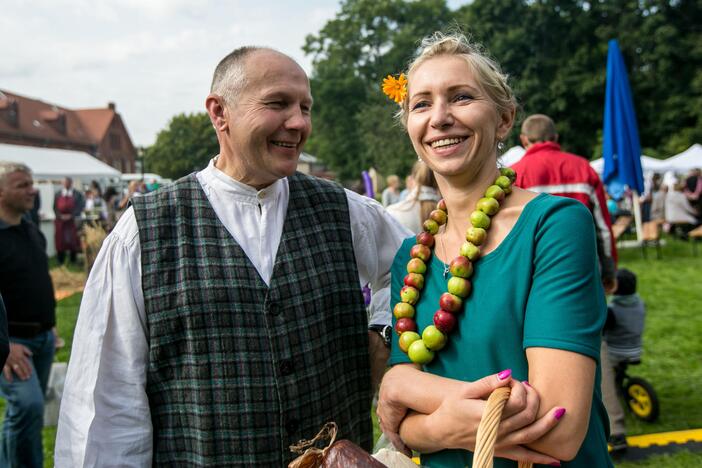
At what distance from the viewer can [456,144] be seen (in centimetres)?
152

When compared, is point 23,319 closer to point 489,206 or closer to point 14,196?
point 14,196

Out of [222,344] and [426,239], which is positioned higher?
→ [426,239]

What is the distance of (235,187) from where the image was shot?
6.78ft

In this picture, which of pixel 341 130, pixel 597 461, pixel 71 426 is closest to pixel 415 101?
pixel 597 461

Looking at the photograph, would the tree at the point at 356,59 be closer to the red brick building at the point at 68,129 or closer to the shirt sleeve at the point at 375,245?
the red brick building at the point at 68,129

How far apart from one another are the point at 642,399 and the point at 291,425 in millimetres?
3686

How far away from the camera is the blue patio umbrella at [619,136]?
7969 mm

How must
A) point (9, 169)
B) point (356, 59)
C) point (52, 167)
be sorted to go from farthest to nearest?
1. point (356, 59)
2. point (52, 167)
3. point (9, 169)

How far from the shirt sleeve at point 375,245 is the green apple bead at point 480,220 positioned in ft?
2.61

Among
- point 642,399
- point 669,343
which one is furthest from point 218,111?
point 669,343

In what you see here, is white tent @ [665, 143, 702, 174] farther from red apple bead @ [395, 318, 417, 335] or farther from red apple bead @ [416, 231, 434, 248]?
red apple bead @ [395, 318, 417, 335]

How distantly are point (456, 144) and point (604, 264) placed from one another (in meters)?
3.10

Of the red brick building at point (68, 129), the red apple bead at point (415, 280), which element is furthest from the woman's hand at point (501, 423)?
the red brick building at point (68, 129)

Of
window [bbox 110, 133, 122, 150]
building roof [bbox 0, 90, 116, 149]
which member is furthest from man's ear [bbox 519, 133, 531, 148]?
window [bbox 110, 133, 122, 150]
